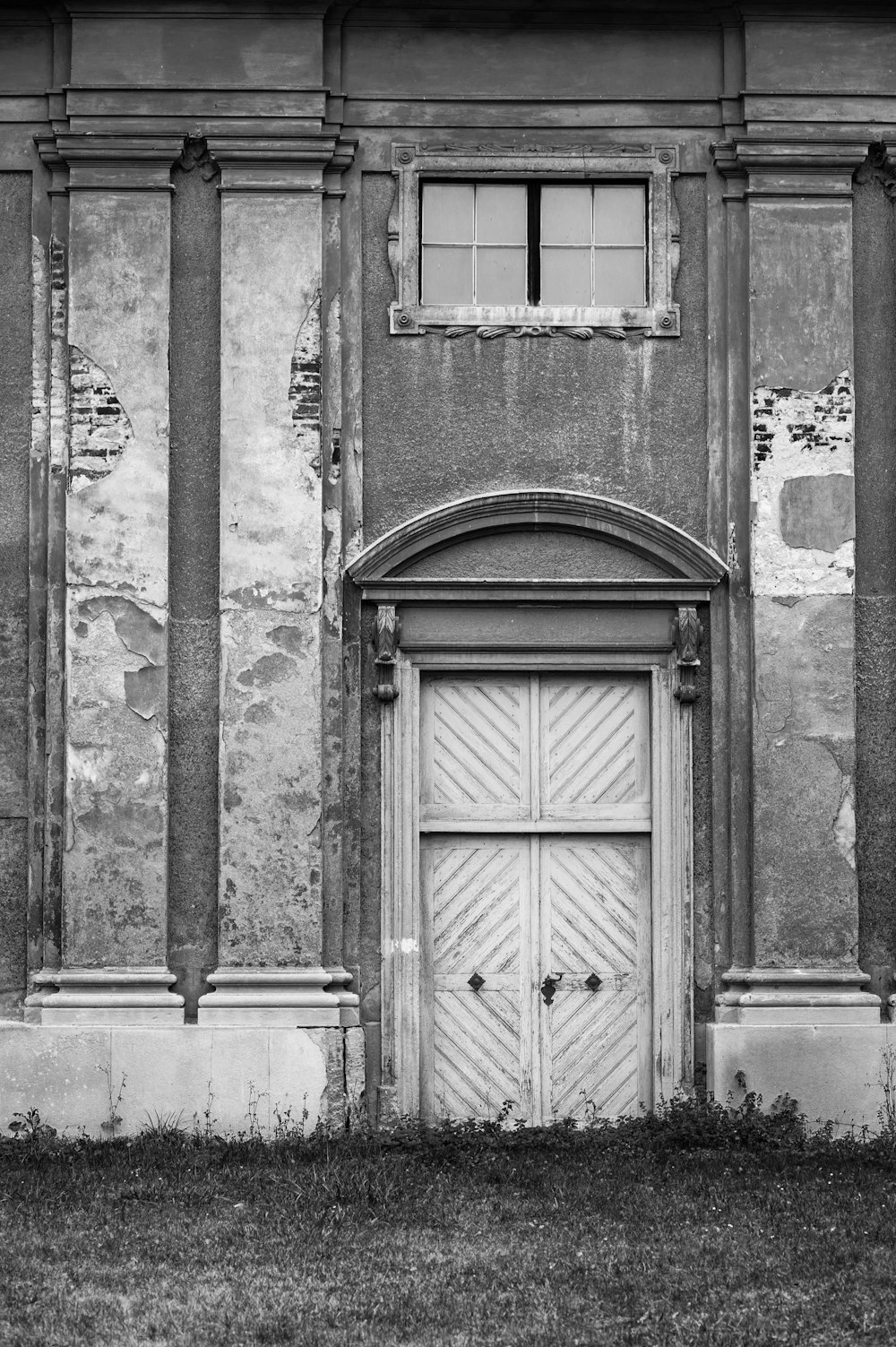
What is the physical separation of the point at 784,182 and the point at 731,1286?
630 centimetres

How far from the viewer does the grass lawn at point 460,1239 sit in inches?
264

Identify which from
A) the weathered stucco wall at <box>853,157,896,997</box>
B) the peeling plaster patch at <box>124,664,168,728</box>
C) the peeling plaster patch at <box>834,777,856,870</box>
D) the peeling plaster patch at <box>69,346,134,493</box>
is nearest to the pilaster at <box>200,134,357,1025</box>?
the peeling plaster patch at <box>124,664,168,728</box>

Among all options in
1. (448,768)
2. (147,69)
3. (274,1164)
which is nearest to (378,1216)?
(274,1164)

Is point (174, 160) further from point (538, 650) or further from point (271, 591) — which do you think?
point (538, 650)

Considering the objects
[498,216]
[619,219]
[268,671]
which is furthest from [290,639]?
[619,219]

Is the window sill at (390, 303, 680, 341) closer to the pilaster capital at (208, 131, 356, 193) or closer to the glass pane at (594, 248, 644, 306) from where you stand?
the glass pane at (594, 248, 644, 306)

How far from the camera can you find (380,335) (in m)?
10.3

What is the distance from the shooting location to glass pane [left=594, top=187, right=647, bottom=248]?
34.3 ft

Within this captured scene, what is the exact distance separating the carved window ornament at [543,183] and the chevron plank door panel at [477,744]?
209cm

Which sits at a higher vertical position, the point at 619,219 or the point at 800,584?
the point at 619,219

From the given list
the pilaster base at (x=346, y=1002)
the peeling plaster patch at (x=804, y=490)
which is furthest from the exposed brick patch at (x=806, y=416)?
the pilaster base at (x=346, y=1002)

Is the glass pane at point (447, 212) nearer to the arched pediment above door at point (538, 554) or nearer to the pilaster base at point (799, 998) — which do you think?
the arched pediment above door at point (538, 554)

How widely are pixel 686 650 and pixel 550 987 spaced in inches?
83.0

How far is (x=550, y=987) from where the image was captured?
10.2 meters
